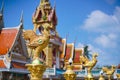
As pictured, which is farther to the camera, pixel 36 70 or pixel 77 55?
pixel 77 55

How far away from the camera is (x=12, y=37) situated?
565 inches

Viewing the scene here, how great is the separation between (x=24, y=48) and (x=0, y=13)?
8.34 ft

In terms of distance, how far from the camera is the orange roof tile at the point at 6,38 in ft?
44.7

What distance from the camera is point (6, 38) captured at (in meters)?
14.4

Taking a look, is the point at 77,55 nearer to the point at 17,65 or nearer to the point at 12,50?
the point at 12,50

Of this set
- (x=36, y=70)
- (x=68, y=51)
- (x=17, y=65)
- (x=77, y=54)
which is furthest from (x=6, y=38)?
(x=77, y=54)

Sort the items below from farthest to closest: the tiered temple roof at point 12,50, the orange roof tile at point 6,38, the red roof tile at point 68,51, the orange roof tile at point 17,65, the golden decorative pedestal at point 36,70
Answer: the red roof tile at point 68,51 → the orange roof tile at point 6,38 → the orange roof tile at point 17,65 → the tiered temple roof at point 12,50 → the golden decorative pedestal at point 36,70

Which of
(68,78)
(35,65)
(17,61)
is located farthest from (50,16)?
(35,65)

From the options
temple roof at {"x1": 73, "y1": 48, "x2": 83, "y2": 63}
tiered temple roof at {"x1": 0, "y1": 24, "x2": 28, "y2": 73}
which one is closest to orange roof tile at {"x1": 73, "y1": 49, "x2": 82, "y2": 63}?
temple roof at {"x1": 73, "y1": 48, "x2": 83, "y2": 63}

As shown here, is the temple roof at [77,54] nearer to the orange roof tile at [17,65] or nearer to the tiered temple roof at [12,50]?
the tiered temple roof at [12,50]

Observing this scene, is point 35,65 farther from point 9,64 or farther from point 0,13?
point 0,13

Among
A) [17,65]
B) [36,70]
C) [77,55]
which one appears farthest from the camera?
[77,55]

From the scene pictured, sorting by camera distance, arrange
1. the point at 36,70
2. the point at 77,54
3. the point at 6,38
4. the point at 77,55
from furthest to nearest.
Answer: the point at 77,54
the point at 77,55
the point at 6,38
the point at 36,70

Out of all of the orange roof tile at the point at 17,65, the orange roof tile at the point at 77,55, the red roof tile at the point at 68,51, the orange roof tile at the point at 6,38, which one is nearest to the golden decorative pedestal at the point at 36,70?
the orange roof tile at the point at 17,65
